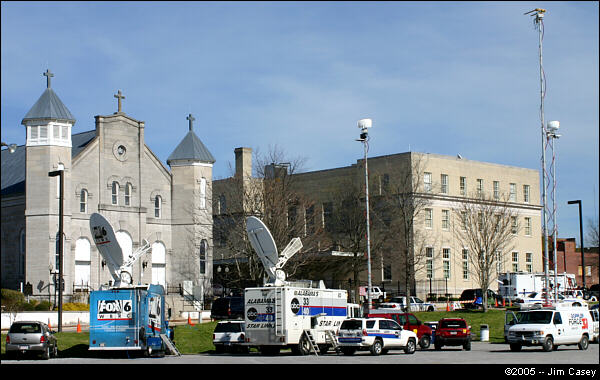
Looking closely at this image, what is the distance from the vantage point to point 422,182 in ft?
251

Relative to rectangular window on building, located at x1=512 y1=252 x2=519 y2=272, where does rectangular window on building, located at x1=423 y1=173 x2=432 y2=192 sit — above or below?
above

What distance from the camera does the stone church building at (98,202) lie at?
2330 inches

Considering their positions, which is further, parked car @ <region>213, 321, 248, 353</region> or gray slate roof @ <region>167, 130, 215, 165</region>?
gray slate roof @ <region>167, 130, 215, 165</region>

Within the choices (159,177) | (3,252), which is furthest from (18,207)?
(159,177)

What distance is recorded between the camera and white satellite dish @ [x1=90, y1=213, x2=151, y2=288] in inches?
1409

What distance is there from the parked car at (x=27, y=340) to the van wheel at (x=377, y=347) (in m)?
13.0

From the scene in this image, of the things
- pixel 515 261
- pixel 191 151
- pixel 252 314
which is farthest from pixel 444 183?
pixel 252 314

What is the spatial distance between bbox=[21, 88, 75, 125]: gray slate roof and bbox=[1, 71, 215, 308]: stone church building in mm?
73

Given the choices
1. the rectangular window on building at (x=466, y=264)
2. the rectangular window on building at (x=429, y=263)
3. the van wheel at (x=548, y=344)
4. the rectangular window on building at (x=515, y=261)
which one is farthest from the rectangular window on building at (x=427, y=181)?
the van wheel at (x=548, y=344)

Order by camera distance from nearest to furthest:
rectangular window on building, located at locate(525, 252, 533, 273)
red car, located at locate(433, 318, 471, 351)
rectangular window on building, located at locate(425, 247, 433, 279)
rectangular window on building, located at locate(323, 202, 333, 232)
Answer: red car, located at locate(433, 318, 471, 351)
rectangular window on building, located at locate(323, 202, 333, 232)
rectangular window on building, located at locate(425, 247, 433, 279)
rectangular window on building, located at locate(525, 252, 533, 273)

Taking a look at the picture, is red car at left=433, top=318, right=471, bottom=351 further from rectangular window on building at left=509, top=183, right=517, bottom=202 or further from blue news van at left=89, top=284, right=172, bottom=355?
rectangular window on building at left=509, top=183, right=517, bottom=202

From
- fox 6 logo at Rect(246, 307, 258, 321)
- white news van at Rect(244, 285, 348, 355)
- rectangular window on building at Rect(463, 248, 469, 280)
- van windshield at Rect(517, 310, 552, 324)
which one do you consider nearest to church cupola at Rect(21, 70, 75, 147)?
white news van at Rect(244, 285, 348, 355)

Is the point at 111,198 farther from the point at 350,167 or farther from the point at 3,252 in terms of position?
the point at 350,167
